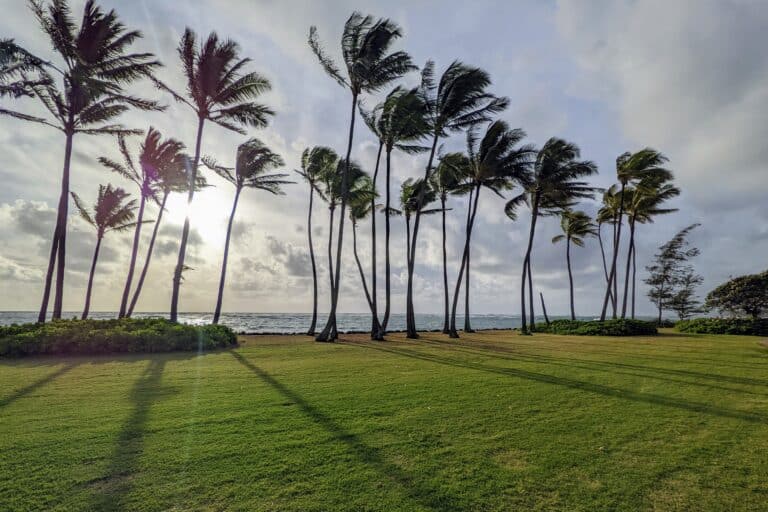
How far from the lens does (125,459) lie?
3553 millimetres

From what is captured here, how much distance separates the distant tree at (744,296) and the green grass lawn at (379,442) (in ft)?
76.1

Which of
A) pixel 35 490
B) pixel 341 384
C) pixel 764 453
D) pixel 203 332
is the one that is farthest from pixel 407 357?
pixel 35 490

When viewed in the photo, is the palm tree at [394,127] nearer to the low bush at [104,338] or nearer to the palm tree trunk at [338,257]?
the palm tree trunk at [338,257]

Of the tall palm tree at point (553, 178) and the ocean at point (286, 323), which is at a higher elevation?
the tall palm tree at point (553, 178)

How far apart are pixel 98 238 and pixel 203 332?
576 inches

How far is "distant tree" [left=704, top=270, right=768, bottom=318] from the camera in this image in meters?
23.7

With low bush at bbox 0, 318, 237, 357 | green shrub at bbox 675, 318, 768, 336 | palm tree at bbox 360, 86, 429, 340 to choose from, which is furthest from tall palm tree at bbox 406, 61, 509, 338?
green shrub at bbox 675, 318, 768, 336

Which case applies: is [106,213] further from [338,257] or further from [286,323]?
[286,323]

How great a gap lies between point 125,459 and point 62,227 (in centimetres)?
1486

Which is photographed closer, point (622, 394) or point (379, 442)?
point (379, 442)

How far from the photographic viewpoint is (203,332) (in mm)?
13047

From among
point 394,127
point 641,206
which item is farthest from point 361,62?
point 641,206

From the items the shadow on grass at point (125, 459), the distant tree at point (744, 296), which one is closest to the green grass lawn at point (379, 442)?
the shadow on grass at point (125, 459)

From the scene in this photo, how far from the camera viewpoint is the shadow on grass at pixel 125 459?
2904 millimetres
